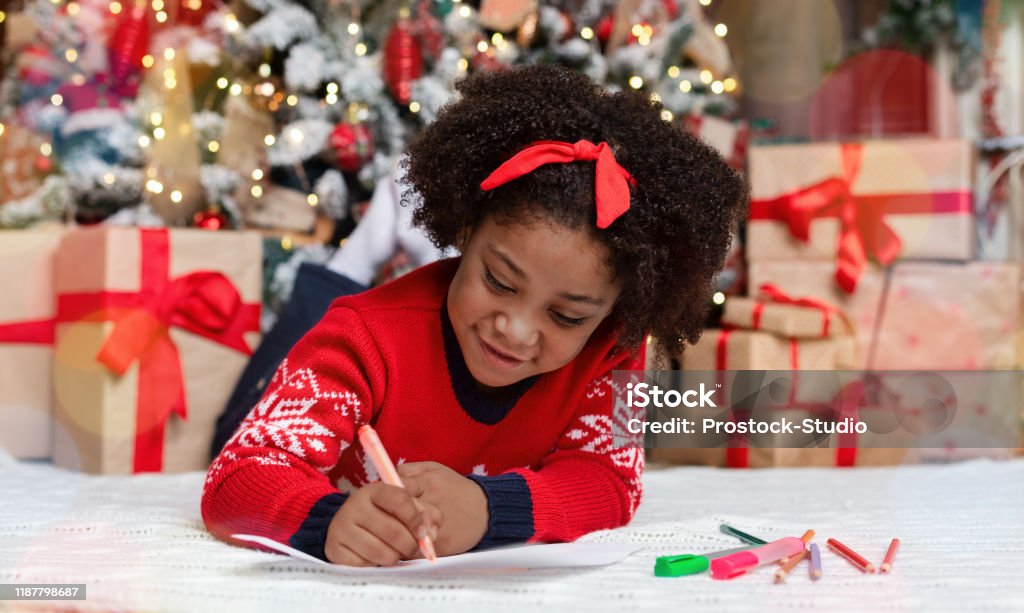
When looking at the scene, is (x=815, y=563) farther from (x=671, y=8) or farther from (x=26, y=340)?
(x=671, y=8)

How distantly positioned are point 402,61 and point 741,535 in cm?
135

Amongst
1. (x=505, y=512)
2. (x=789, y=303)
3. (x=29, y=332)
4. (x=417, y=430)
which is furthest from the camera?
(x=789, y=303)

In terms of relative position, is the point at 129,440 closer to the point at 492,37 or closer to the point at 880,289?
the point at 492,37

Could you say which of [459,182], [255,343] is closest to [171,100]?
[255,343]

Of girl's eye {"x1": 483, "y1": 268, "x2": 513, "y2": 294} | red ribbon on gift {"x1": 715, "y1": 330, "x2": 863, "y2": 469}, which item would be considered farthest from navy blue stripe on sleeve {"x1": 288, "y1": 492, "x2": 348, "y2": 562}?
red ribbon on gift {"x1": 715, "y1": 330, "x2": 863, "y2": 469}

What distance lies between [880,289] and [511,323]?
1.26 m

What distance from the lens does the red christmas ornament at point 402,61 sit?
2029 mm

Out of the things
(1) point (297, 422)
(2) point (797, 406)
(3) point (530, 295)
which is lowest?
(2) point (797, 406)

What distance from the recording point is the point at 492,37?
7.10ft

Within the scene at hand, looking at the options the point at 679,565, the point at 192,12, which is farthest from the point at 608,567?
the point at 192,12

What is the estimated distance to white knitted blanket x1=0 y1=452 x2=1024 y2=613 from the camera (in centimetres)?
75

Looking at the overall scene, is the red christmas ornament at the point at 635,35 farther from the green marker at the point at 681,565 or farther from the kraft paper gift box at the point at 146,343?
the green marker at the point at 681,565

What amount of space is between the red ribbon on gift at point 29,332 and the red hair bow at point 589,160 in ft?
3.75

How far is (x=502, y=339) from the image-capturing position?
953mm
